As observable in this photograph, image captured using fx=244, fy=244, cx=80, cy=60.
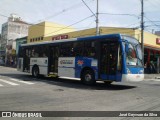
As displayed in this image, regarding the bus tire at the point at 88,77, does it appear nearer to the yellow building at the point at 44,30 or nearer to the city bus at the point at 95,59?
the city bus at the point at 95,59

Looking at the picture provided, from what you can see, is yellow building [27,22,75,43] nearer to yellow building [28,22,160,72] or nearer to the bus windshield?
yellow building [28,22,160,72]

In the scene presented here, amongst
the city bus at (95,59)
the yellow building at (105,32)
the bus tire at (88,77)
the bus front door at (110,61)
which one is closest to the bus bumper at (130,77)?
the city bus at (95,59)

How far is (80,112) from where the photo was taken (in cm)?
782

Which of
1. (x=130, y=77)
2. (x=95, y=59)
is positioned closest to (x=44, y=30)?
(x=95, y=59)

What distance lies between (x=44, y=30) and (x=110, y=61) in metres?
35.9

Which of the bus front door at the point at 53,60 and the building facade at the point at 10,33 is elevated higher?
the building facade at the point at 10,33

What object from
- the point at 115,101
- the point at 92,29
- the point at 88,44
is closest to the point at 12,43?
the point at 92,29

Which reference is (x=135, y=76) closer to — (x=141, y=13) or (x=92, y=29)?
(x=141, y=13)

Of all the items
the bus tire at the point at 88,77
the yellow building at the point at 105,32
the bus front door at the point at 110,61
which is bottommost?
the bus tire at the point at 88,77

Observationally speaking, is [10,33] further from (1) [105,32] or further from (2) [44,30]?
(1) [105,32]

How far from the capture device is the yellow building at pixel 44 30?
48.8m

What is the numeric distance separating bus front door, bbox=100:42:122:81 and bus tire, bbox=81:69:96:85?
827mm

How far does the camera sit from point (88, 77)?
1552 centimetres

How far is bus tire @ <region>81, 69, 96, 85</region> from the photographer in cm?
1522
